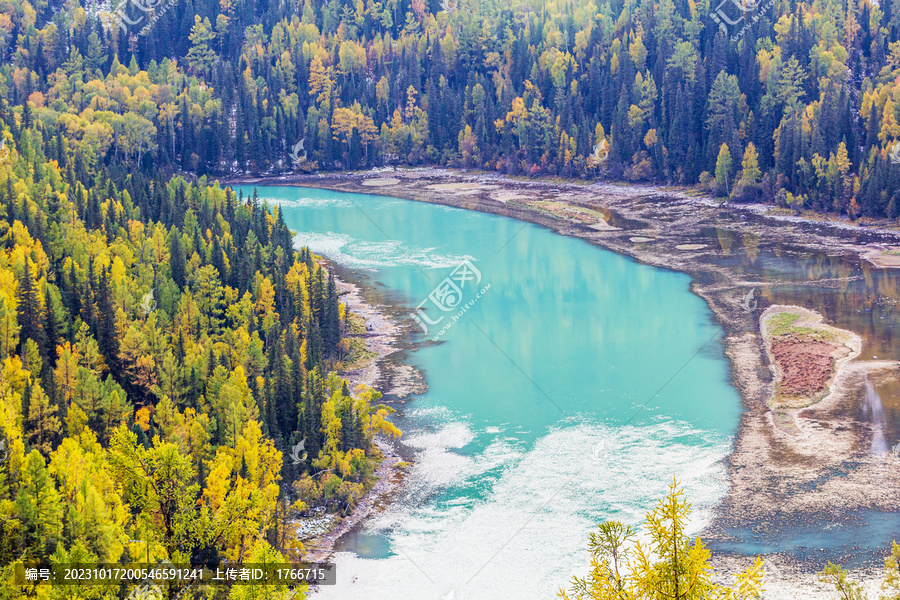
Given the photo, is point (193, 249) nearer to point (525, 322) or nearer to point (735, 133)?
point (525, 322)

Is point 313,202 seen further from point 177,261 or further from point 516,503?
point 516,503

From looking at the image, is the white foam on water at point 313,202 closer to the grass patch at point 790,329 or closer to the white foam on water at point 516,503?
the grass patch at point 790,329

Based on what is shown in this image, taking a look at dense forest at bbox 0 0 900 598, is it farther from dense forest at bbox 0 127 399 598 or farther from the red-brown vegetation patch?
the red-brown vegetation patch

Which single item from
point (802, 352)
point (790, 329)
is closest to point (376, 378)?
point (802, 352)

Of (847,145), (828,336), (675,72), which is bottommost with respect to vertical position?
(828,336)

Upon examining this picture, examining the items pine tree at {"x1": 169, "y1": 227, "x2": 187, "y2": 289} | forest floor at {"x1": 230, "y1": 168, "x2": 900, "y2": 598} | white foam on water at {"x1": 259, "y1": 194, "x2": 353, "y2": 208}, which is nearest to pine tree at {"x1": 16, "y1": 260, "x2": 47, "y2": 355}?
pine tree at {"x1": 169, "y1": 227, "x2": 187, "y2": 289}

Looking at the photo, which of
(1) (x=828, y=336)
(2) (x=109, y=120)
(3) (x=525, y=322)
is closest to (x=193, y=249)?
(3) (x=525, y=322)

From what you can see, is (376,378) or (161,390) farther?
(376,378)
